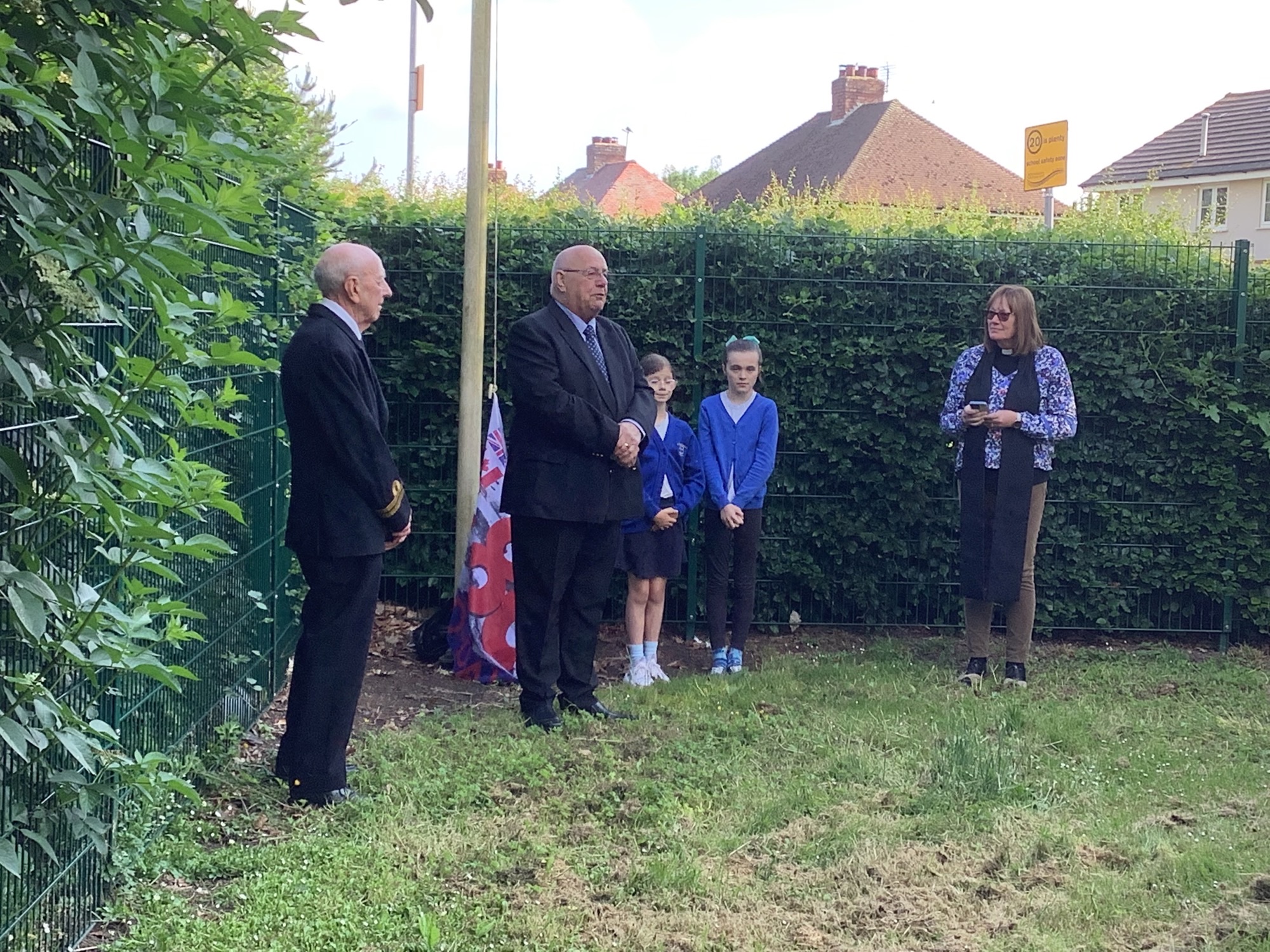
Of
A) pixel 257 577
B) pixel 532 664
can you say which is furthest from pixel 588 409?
pixel 257 577

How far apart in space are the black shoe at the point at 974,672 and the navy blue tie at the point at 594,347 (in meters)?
2.76

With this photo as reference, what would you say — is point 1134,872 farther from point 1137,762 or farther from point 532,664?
point 532,664

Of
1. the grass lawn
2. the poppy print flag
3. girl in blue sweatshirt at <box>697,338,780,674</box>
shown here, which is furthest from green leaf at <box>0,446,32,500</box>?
girl in blue sweatshirt at <box>697,338,780,674</box>

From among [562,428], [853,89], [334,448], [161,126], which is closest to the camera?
[161,126]

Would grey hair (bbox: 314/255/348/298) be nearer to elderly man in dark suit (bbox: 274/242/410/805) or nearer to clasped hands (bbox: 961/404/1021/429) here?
elderly man in dark suit (bbox: 274/242/410/805)

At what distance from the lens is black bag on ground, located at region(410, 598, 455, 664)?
25.2 ft

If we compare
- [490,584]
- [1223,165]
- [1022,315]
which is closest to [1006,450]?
[1022,315]

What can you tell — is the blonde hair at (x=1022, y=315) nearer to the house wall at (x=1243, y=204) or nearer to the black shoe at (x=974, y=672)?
the black shoe at (x=974, y=672)

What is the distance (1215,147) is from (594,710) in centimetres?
→ 3780

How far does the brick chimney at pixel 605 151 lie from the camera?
223 ft

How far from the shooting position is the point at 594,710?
6438 millimetres

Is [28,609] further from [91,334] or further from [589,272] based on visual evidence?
[589,272]

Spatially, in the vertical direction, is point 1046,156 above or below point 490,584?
above

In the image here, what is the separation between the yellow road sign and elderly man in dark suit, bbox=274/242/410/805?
416 inches
